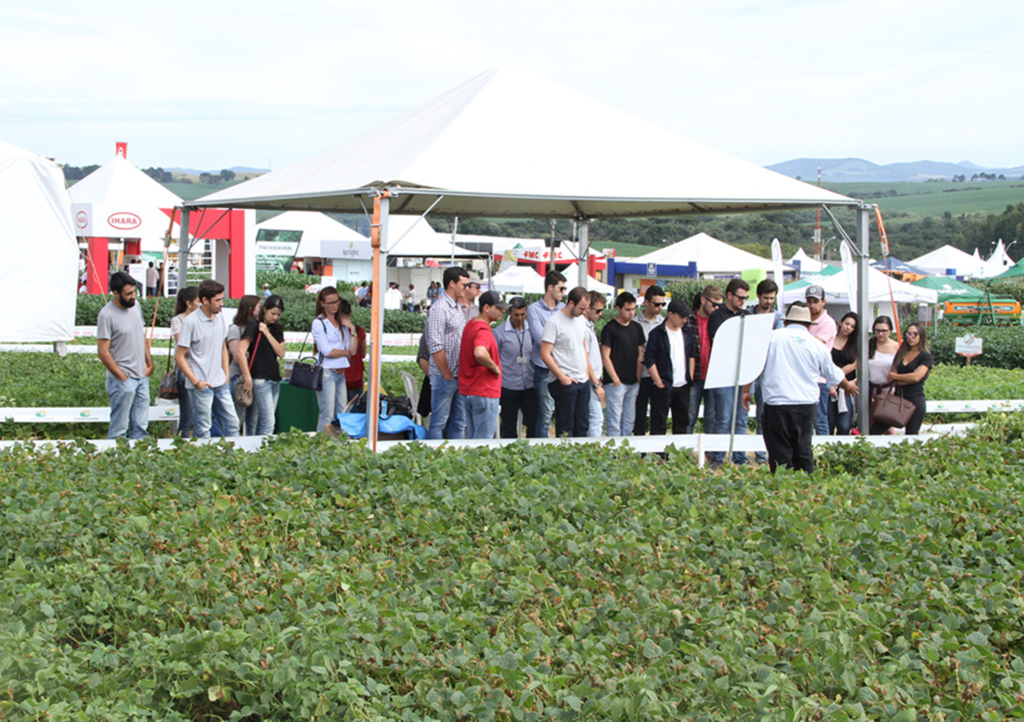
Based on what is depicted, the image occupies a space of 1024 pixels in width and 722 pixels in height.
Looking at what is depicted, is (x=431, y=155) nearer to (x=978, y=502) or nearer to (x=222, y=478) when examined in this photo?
(x=222, y=478)

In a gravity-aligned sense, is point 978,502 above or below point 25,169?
below

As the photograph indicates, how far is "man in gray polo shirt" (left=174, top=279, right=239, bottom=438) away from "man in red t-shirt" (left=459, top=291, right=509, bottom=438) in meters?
2.30

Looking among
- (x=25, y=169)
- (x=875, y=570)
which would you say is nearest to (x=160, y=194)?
(x=25, y=169)

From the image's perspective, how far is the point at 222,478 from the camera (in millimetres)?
5629

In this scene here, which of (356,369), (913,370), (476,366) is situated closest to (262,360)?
(356,369)

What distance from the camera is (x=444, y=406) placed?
8.83 metres

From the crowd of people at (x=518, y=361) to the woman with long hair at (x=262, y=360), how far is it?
14 millimetres

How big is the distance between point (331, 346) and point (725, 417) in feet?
13.5

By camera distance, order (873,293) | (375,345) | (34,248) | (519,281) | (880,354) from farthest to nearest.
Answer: (519,281) → (873,293) → (34,248) → (880,354) → (375,345)

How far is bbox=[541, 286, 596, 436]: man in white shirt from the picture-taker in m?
8.71

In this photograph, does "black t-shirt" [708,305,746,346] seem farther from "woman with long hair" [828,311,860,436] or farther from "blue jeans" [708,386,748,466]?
"woman with long hair" [828,311,860,436]

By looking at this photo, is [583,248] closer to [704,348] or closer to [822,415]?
[704,348]

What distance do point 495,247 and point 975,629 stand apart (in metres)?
55.8

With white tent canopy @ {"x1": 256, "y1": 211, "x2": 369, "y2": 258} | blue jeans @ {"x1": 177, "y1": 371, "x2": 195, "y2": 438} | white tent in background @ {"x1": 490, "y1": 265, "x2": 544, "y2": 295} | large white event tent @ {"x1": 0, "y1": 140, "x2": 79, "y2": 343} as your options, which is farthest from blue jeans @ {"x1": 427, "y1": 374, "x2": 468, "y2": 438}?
white tent canopy @ {"x1": 256, "y1": 211, "x2": 369, "y2": 258}
